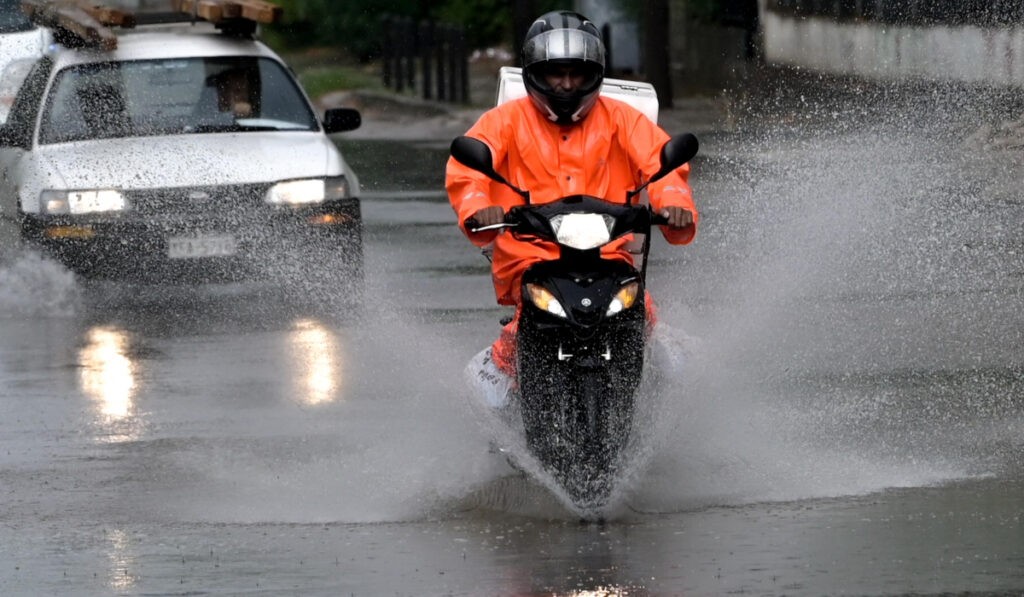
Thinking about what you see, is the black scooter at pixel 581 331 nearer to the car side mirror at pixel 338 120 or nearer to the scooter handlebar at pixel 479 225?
the scooter handlebar at pixel 479 225

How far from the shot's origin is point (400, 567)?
6.35m

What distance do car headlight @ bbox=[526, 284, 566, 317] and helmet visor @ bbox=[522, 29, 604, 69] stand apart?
811 millimetres

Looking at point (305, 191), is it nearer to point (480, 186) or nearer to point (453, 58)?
point (480, 186)

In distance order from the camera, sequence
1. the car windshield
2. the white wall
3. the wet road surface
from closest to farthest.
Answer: the wet road surface
the car windshield
the white wall

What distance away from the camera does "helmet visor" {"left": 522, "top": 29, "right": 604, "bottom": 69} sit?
277 inches

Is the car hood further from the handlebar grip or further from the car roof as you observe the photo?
the handlebar grip

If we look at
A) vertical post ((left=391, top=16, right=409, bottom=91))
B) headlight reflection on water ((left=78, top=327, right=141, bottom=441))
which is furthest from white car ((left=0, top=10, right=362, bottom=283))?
vertical post ((left=391, top=16, right=409, bottom=91))

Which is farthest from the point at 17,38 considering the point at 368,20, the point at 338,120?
the point at 368,20

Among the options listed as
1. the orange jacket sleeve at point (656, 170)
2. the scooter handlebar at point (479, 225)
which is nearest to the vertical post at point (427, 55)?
the orange jacket sleeve at point (656, 170)

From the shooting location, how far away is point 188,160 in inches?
519

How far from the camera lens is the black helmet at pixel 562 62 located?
705 cm

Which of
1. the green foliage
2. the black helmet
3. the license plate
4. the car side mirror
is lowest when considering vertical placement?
the green foliage

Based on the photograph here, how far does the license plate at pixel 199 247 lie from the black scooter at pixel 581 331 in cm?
617

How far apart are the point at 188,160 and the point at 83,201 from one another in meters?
0.72
